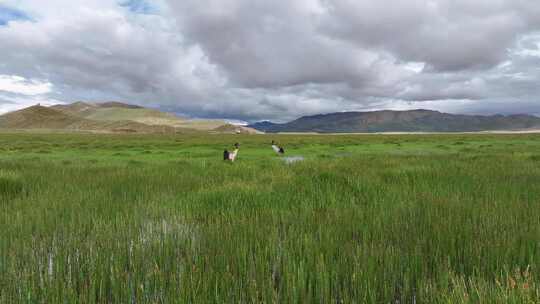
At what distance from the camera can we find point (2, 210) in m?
5.05

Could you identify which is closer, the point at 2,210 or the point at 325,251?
the point at 325,251

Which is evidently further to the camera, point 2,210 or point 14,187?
point 14,187

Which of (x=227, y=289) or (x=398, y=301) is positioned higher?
(x=227, y=289)

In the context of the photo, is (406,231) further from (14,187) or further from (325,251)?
(14,187)

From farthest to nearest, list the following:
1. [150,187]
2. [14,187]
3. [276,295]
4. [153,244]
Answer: [150,187] → [14,187] → [153,244] → [276,295]

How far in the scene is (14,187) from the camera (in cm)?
679

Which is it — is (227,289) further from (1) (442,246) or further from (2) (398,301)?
(1) (442,246)

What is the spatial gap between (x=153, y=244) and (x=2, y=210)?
402cm

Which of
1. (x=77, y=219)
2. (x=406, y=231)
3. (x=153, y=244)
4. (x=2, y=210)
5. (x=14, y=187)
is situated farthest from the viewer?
(x=14, y=187)

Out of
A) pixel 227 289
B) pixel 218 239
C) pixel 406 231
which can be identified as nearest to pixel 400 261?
pixel 406 231

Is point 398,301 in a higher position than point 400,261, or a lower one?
lower

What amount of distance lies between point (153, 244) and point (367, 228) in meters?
2.74

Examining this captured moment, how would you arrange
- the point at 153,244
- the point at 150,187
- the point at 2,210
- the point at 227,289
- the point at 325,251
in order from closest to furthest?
the point at 227,289, the point at 325,251, the point at 153,244, the point at 2,210, the point at 150,187

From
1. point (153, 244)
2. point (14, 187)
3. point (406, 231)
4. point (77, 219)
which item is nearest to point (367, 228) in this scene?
point (406, 231)
